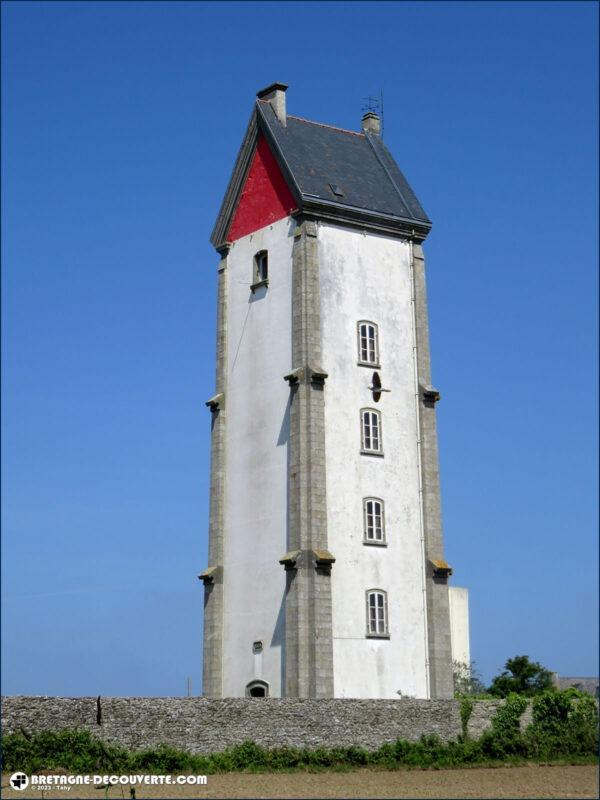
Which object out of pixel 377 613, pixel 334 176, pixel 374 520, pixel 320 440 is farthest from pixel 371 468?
pixel 334 176

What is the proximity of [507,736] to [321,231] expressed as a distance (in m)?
19.7

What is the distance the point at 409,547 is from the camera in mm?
48562

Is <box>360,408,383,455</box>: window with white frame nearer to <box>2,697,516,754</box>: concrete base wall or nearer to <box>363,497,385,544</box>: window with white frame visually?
<box>363,497,385,544</box>: window with white frame

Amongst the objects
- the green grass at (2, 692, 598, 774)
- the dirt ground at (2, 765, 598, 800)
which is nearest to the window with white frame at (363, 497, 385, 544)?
the green grass at (2, 692, 598, 774)

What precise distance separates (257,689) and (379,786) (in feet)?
45.2

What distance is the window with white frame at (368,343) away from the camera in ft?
163

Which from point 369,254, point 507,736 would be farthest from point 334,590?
point 369,254

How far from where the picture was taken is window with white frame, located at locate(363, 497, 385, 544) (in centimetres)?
4759

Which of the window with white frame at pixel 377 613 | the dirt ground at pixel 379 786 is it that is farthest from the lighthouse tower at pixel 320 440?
the dirt ground at pixel 379 786

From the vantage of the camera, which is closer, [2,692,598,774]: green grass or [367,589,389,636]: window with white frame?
[2,692,598,774]: green grass

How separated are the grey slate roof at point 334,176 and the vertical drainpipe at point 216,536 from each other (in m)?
5.51

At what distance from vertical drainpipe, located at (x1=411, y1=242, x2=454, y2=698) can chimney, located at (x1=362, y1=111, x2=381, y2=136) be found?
7155mm

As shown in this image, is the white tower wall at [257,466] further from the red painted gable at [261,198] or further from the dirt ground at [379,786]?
the dirt ground at [379,786]

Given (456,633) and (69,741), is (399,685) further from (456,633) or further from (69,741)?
(456,633)
